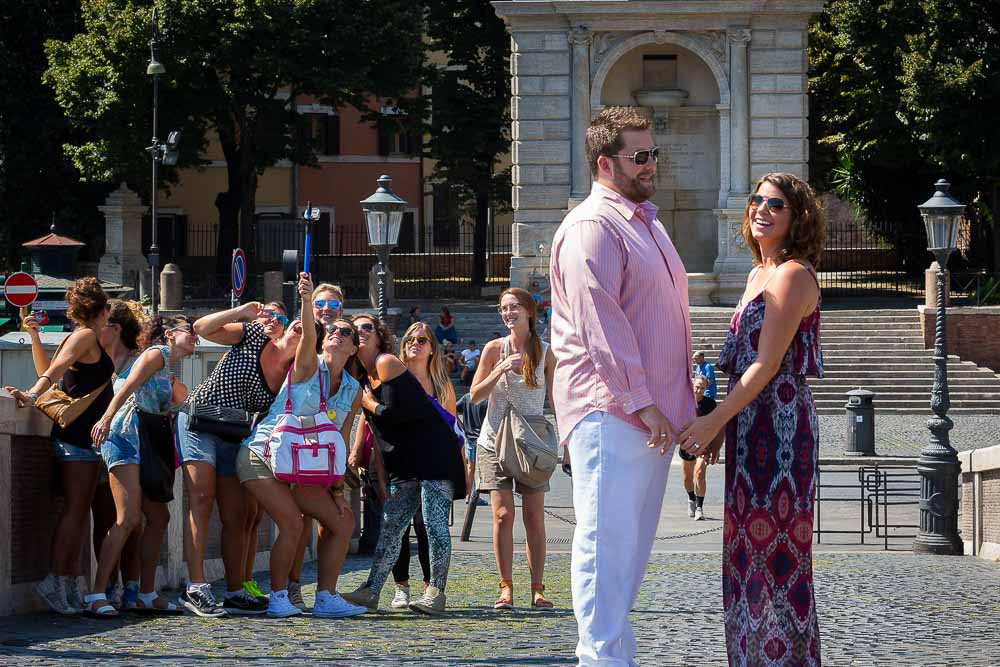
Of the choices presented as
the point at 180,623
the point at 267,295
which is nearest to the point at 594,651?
the point at 180,623

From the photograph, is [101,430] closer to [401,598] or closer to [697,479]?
[401,598]

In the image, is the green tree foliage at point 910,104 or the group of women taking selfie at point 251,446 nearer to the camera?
the group of women taking selfie at point 251,446

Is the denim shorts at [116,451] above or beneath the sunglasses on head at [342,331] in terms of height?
beneath

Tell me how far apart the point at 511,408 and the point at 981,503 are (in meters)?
6.32

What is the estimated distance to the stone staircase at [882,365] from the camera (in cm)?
3234

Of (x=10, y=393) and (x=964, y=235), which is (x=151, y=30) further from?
(x=10, y=393)

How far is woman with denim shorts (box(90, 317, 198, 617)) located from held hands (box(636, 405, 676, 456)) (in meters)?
4.48

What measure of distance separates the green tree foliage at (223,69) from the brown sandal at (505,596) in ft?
123

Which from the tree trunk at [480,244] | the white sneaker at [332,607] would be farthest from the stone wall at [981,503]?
the tree trunk at [480,244]

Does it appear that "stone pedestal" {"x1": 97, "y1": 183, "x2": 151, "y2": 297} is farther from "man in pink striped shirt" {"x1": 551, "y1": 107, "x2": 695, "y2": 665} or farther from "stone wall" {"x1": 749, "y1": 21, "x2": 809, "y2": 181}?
"man in pink striped shirt" {"x1": 551, "y1": 107, "x2": 695, "y2": 665}

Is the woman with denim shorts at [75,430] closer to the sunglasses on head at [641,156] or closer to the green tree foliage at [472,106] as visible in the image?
the sunglasses on head at [641,156]

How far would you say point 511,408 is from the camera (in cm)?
1037

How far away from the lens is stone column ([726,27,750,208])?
37.7 m

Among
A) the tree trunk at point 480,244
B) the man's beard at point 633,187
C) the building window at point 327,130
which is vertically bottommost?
the man's beard at point 633,187
